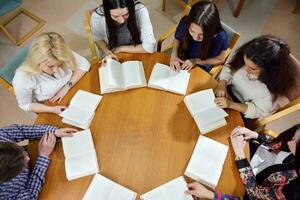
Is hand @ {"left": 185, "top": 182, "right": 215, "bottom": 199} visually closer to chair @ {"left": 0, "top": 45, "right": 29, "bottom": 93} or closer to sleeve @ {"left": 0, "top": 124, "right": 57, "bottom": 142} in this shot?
sleeve @ {"left": 0, "top": 124, "right": 57, "bottom": 142}

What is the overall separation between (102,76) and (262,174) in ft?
4.21

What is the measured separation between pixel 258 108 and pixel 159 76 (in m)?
0.74

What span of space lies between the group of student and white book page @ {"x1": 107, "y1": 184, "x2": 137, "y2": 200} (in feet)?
1.15

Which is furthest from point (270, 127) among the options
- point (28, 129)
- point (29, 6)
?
point (29, 6)

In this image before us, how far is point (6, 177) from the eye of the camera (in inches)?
54.7

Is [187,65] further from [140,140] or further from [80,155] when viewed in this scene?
[80,155]

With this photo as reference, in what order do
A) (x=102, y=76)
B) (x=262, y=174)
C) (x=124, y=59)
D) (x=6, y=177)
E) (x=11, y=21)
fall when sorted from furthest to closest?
(x=11, y=21) → (x=124, y=59) → (x=102, y=76) → (x=262, y=174) → (x=6, y=177)

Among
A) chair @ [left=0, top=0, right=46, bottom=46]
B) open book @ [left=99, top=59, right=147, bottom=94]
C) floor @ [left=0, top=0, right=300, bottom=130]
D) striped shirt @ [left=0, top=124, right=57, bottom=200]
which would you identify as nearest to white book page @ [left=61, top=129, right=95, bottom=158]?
striped shirt @ [left=0, top=124, right=57, bottom=200]

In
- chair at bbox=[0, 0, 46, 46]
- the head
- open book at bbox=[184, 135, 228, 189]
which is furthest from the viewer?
chair at bbox=[0, 0, 46, 46]

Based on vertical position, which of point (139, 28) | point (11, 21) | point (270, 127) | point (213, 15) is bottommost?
point (270, 127)

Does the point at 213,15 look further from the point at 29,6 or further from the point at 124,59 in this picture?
the point at 29,6

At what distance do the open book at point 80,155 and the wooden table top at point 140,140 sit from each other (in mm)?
35

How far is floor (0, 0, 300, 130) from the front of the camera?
3.34 m

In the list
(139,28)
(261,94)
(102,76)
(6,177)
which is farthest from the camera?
(139,28)
